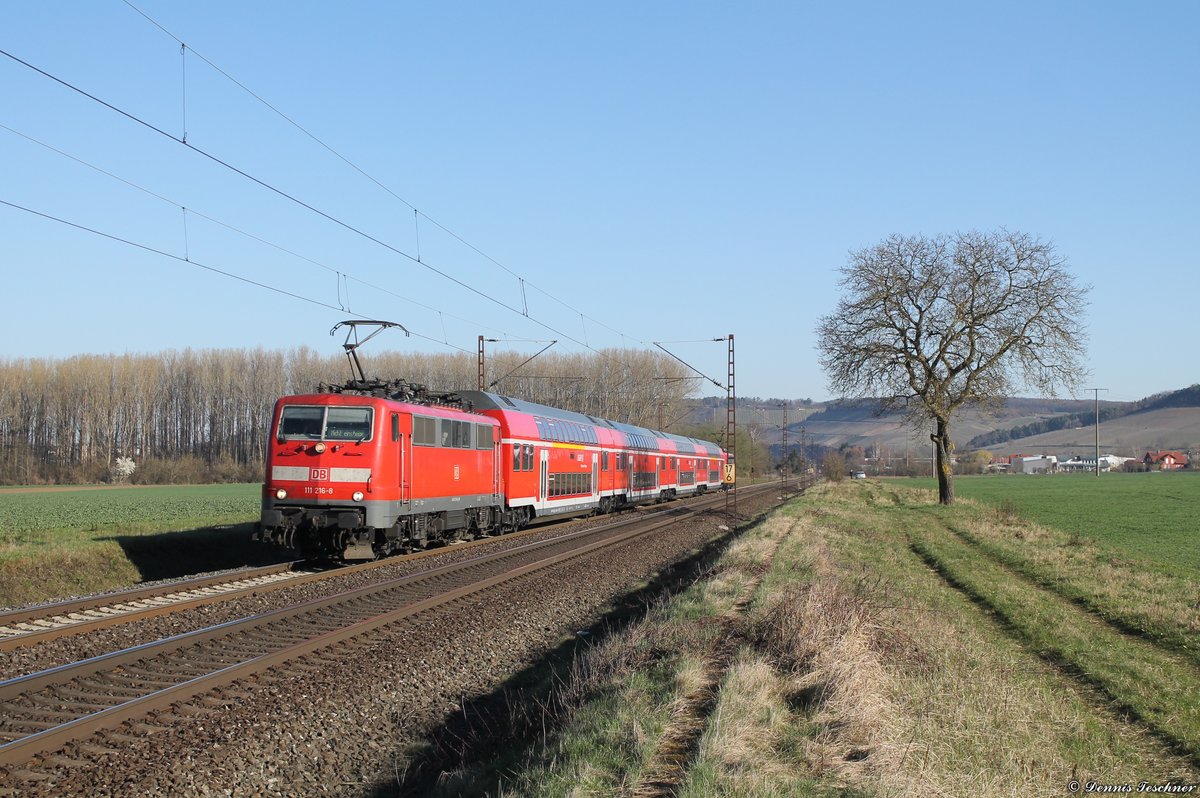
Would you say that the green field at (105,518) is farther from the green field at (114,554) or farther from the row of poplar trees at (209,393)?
the row of poplar trees at (209,393)

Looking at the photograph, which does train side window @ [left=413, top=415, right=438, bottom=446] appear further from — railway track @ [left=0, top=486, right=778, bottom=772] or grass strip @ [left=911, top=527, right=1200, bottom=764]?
grass strip @ [left=911, top=527, right=1200, bottom=764]

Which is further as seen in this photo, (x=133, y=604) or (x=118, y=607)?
(x=133, y=604)

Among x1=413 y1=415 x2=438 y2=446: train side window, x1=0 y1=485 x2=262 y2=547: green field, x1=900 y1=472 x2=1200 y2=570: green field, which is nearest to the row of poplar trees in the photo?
x1=900 y1=472 x2=1200 y2=570: green field

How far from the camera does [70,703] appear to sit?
789 cm

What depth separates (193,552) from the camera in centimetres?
2108

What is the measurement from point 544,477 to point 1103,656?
68.1 feet

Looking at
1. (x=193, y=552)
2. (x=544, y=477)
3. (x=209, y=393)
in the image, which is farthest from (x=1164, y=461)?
(x=193, y=552)

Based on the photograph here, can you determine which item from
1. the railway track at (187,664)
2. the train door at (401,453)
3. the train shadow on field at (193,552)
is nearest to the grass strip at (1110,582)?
the railway track at (187,664)

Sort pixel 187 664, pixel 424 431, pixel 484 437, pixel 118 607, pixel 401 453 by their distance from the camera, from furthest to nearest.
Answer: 1. pixel 484 437
2. pixel 424 431
3. pixel 401 453
4. pixel 118 607
5. pixel 187 664

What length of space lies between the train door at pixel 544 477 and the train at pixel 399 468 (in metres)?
0.04

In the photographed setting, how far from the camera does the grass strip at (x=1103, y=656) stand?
8.52 meters

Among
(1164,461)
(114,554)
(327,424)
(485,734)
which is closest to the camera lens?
(485,734)

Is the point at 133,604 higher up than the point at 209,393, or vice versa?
the point at 209,393

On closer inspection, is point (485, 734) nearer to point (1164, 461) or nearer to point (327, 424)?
point (327, 424)
